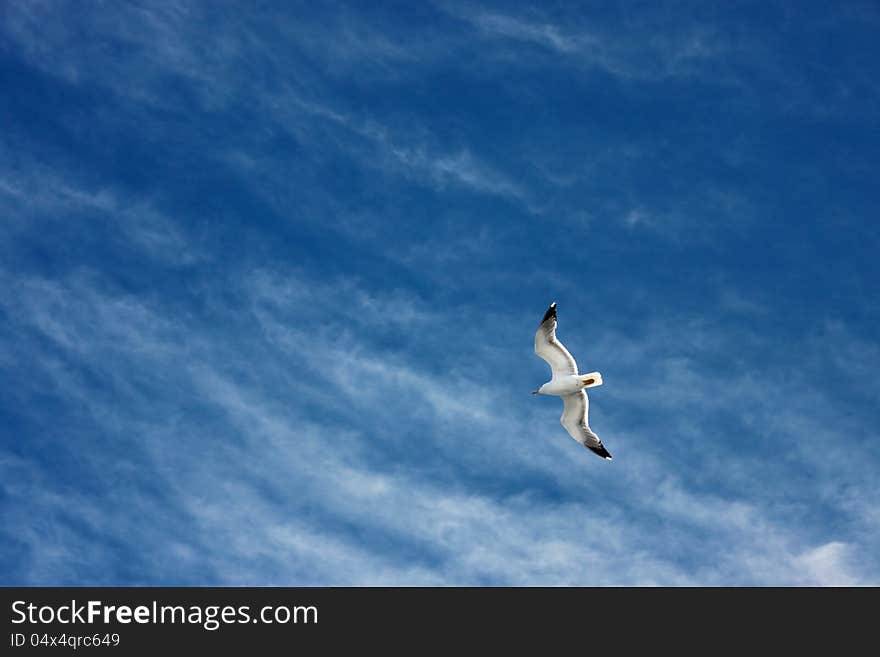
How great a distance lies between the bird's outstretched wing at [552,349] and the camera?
61.9 meters

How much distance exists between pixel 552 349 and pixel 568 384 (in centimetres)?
211

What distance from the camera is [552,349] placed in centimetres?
6238

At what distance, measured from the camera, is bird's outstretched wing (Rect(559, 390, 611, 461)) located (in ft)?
211

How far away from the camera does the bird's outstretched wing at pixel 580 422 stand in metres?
64.4

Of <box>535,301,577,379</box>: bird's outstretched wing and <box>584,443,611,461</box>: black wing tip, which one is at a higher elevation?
<box>535,301,577,379</box>: bird's outstretched wing

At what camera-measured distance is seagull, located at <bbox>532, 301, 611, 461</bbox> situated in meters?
62.0

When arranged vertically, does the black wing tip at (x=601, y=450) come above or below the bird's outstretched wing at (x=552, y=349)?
below
